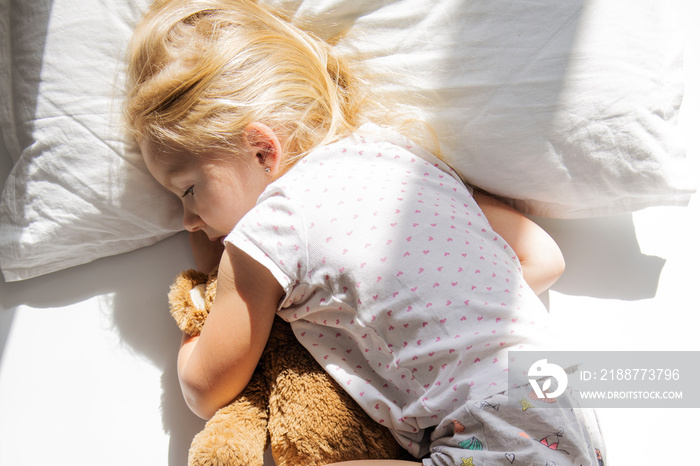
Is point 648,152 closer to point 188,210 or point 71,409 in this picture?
point 188,210

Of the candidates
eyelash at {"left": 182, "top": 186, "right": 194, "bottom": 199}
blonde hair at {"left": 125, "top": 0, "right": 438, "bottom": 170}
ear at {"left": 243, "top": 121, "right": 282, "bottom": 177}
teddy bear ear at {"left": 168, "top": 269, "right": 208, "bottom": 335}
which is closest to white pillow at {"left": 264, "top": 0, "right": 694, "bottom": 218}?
blonde hair at {"left": 125, "top": 0, "right": 438, "bottom": 170}

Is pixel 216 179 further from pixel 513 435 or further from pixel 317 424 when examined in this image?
pixel 513 435

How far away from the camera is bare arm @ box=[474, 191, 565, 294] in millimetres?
1059

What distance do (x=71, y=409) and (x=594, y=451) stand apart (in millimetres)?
837

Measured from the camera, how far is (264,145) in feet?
3.14

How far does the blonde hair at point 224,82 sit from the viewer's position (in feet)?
3.10

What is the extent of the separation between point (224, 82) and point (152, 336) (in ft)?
1.56

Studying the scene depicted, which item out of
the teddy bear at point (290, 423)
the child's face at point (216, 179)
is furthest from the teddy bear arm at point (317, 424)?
the child's face at point (216, 179)

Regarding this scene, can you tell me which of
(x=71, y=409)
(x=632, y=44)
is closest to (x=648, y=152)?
(x=632, y=44)

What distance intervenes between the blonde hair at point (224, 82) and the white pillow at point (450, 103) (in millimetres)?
108

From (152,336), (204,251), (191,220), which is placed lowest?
(152,336)

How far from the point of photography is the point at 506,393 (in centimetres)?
82

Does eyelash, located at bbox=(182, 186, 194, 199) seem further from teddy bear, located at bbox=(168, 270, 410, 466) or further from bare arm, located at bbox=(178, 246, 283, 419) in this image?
teddy bear, located at bbox=(168, 270, 410, 466)

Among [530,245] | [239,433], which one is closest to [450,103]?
[530,245]
